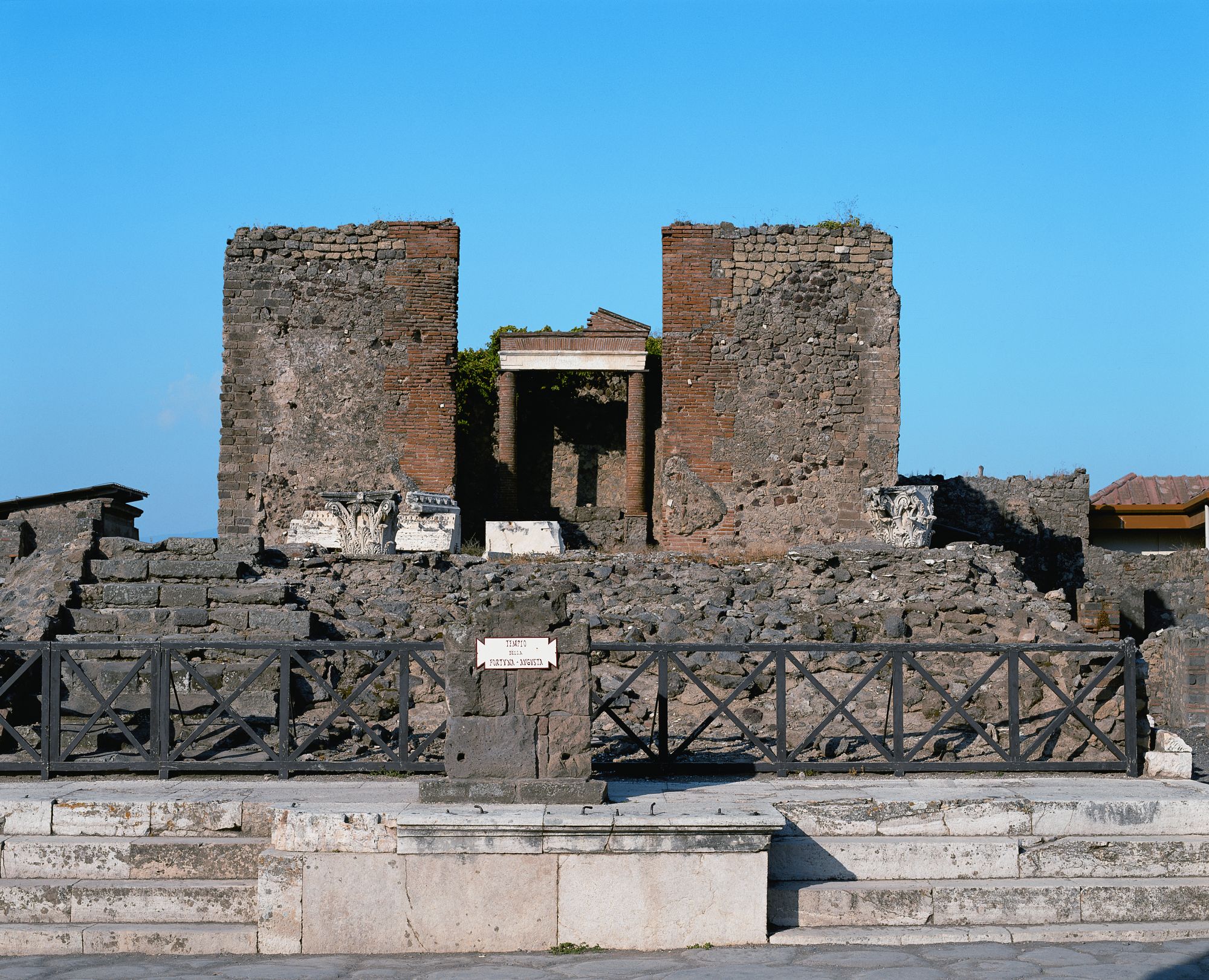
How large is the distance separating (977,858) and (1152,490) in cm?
3009

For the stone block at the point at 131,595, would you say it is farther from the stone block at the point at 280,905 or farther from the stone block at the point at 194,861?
the stone block at the point at 280,905

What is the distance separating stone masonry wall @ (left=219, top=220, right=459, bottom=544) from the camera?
18906 millimetres

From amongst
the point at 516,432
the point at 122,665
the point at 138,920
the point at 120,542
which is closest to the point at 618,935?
the point at 138,920

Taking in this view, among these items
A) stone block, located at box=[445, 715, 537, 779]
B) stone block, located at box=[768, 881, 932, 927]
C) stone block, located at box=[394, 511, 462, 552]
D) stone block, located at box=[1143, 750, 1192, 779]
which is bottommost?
stone block, located at box=[768, 881, 932, 927]

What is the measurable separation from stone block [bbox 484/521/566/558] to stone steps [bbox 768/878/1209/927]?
11.5 metres

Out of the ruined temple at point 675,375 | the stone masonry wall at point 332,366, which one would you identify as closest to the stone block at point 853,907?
the ruined temple at point 675,375

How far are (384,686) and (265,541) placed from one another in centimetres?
813

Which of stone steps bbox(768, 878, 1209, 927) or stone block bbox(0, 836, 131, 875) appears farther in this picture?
stone block bbox(0, 836, 131, 875)

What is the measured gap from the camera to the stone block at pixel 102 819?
670cm

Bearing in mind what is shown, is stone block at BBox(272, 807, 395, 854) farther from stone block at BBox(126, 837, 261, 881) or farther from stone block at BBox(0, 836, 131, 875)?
stone block at BBox(0, 836, 131, 875)

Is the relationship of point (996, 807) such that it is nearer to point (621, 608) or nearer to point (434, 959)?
point (434, 959)

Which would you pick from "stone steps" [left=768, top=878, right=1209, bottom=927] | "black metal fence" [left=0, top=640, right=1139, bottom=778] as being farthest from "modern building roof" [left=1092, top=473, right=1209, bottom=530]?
"stone steps" [left=768, top=878, right=1209, bottom=927]

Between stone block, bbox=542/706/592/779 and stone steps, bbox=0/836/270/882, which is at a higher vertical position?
stone block, bbox=542/706/592/779

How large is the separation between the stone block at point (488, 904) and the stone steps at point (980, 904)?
95 cm
